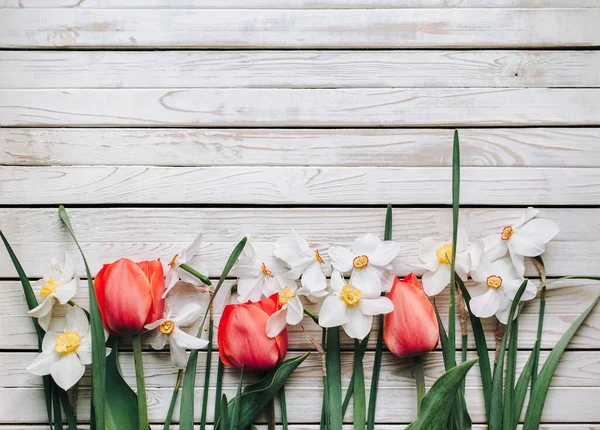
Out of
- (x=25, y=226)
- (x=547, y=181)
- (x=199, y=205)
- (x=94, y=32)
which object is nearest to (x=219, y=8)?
(x=94, y=32)

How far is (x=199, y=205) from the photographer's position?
774mm

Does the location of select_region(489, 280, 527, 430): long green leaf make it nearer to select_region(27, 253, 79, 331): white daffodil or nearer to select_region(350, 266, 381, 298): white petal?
select_region(350, 266, 381, 298): white petal

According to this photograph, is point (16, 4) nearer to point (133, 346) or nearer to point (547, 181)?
point (133, 346)

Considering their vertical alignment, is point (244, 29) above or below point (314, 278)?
above

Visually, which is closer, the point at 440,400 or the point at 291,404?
the point at 440,400

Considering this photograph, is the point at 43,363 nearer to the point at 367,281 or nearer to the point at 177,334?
the point at 177,334

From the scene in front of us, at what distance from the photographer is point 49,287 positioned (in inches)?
28.2

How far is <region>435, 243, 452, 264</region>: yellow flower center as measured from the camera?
729mm

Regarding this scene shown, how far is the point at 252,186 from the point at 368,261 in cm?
21

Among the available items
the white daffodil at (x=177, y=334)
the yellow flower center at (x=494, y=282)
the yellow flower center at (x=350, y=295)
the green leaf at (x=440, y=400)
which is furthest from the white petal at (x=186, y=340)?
the yellow flower center at (x=494, y=282)

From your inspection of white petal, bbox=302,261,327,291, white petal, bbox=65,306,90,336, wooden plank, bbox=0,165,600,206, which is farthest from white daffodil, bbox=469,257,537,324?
white petal, bbox=65,306,90,336

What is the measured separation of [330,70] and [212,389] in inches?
20.7

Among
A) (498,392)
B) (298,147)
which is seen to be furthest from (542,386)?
(298,147)

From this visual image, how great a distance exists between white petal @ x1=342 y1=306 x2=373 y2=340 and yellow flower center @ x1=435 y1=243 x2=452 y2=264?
0.45 ft
